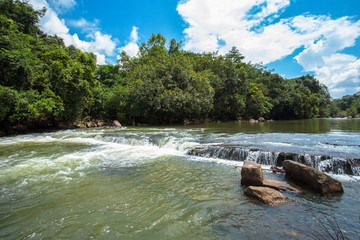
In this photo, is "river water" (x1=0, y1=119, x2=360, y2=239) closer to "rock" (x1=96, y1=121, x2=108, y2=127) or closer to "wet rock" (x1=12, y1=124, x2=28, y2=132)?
"wet rock" (x1=12, y1=124, x2=28, y2=132)

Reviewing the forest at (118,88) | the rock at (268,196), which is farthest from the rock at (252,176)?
the forest at (118,88)

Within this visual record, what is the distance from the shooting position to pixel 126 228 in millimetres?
3172

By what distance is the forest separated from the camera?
16.3 meters

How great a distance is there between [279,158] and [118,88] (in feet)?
84.4

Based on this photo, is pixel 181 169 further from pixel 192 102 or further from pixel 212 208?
pixel 192 102

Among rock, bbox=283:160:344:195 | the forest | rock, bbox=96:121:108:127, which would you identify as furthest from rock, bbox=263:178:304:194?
rock, bbox=96:121:108:127

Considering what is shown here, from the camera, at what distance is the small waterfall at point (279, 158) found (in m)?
6.04

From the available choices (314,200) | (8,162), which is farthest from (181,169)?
(8,162)

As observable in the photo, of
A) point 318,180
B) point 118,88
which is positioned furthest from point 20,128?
point 318,180

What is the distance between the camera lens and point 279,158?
7.09 metres

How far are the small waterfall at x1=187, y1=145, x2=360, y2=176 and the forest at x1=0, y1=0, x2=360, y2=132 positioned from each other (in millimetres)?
15577

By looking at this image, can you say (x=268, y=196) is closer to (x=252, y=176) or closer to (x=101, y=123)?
(x=252, y=176)

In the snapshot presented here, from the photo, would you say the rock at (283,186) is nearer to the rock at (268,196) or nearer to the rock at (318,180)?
the rock at (318,180)

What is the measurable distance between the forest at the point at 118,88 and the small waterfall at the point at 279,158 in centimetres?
1558
